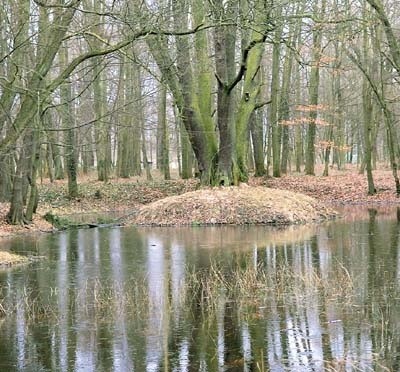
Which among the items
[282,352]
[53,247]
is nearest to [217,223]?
[53,247]

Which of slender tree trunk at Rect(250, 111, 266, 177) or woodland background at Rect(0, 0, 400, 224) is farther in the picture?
slender tree trunk at Rect(250, 111, 266, 177)

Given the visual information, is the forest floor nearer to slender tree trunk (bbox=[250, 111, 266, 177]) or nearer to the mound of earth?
slender tree trunk (bbox=[250, 111, 266, 177])

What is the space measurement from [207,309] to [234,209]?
45.6 ft

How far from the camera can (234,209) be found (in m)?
22.9

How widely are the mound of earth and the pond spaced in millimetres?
6133

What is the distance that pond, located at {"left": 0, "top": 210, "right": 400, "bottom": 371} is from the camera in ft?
22.7

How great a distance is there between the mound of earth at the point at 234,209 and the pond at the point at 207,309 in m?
6.13

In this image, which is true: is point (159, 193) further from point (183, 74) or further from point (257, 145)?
point (183, 74)

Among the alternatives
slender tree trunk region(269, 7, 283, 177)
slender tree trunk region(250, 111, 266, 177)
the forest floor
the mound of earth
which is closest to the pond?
the mound of earth

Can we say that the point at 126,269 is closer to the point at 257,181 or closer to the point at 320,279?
the point at 320,279

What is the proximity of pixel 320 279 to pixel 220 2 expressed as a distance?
558cm

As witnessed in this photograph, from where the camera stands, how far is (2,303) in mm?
9883

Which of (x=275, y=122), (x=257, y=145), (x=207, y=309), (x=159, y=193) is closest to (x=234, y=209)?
(x=159, y=193)

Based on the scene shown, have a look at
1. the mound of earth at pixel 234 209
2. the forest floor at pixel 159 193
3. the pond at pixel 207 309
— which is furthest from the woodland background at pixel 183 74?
the pond at pixel 207 309
